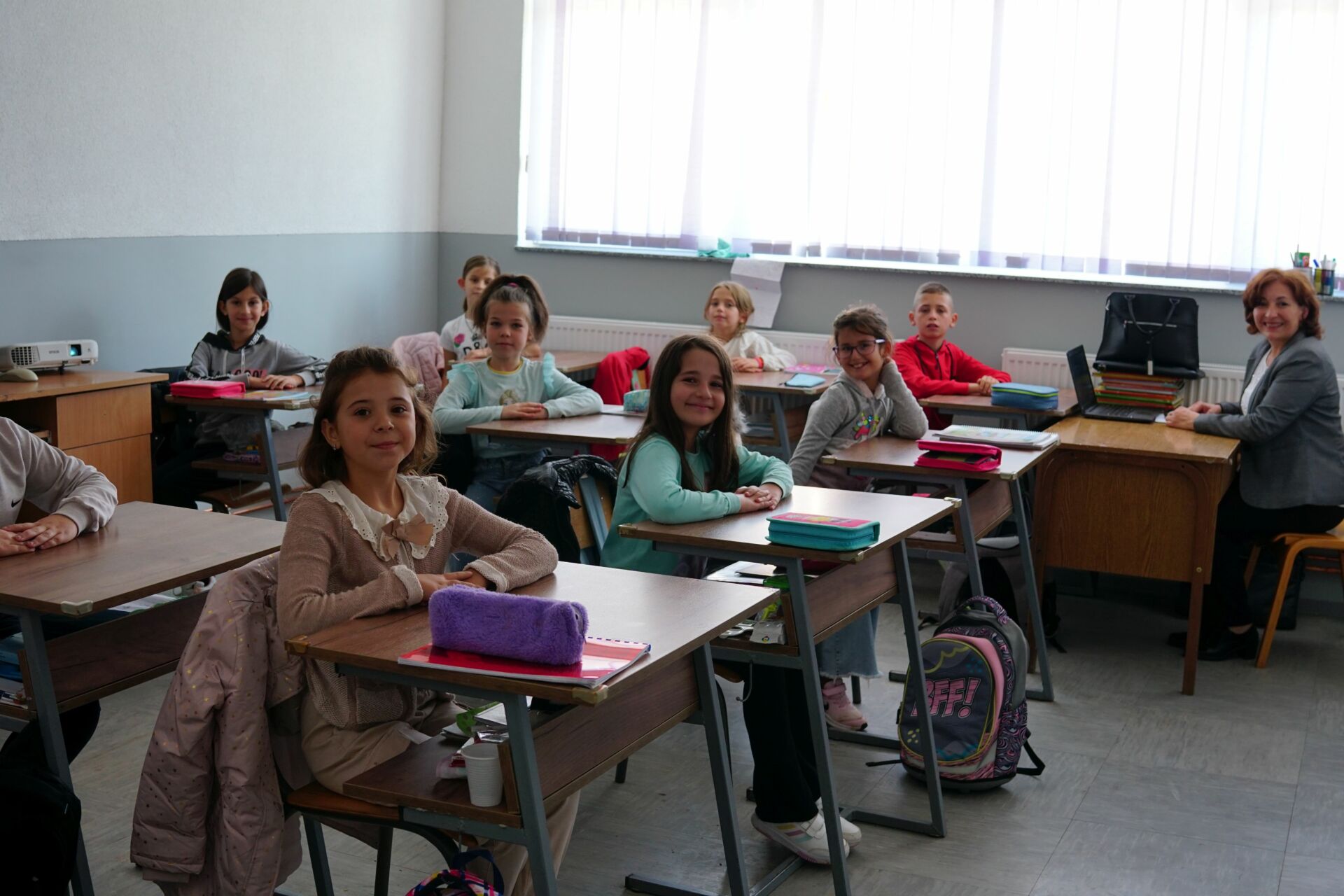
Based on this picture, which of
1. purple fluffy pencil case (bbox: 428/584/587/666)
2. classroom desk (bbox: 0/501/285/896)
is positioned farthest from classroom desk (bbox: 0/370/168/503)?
purple fluffy pencil case (bbox: 428/584/587/666)

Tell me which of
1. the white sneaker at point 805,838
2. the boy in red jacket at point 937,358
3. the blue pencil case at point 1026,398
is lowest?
the white sneaker at point 805,838

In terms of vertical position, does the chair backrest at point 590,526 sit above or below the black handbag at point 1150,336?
below

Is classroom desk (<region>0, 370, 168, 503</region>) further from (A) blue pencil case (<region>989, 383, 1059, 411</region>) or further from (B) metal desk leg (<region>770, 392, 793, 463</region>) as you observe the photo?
(A) blue pencil case (<region>989, 383, 1059, 411</region>)

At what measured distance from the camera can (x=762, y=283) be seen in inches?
256

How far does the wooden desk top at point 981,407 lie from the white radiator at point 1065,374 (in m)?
0.46

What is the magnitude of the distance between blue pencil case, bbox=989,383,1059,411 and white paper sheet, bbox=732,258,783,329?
5.22 ft

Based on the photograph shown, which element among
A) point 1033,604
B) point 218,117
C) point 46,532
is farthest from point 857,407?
point 218,117

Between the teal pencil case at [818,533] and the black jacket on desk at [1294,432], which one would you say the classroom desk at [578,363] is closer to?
the black jacket on desk at [1294,432]

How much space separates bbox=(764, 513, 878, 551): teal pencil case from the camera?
8.42 ft

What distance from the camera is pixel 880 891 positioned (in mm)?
2771

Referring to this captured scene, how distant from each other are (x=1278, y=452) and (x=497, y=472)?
104 inches

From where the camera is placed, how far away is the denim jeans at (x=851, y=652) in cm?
339

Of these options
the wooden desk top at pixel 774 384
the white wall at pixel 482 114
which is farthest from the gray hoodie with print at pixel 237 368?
the white wall at pixel 482 114

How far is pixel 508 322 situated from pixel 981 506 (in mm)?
1634
